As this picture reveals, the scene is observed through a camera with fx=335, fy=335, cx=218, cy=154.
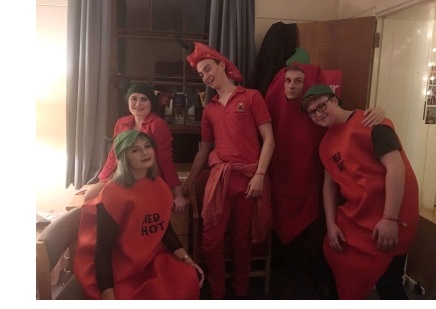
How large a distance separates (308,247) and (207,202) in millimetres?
371

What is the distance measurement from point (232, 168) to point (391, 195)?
1.44 feet

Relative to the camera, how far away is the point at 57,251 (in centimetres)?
82

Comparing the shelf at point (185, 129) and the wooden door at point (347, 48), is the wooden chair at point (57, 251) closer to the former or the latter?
the shelf at point (185, 129)

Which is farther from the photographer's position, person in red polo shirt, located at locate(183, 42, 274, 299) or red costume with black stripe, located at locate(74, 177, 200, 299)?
person in red polo shirt, located at locate(183, 42, 274, 299)

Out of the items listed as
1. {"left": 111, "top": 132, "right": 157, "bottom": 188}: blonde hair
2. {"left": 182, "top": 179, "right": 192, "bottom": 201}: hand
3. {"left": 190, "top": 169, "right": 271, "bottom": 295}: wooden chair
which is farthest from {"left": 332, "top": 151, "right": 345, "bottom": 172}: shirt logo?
{"left": 111, "top": 132, "right": 157, "bottom": 188}: blonde hair

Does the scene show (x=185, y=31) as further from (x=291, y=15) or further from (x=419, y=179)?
(x=419, y=179)

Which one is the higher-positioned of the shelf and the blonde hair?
the shelf

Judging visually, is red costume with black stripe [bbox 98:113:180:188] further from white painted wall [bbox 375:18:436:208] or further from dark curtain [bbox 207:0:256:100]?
white painted wall [bbox 375:18:436:208]

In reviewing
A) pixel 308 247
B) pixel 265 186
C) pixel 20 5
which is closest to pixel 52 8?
pixel 20 5

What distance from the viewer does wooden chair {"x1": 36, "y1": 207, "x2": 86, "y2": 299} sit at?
0.79 meters

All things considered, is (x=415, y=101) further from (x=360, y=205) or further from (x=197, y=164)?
(x=197, y=164)

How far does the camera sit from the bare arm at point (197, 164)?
1.01 m

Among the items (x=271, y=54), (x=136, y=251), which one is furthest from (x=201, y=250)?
(x=271, y=54)

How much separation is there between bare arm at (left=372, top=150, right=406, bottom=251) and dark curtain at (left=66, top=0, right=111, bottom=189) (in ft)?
2.52
